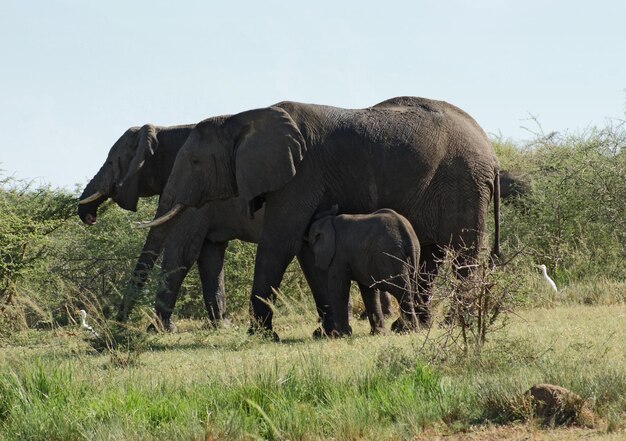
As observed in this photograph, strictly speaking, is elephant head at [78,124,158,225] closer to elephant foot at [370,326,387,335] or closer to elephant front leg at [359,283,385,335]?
elephant front leg at [359,283,385,335]

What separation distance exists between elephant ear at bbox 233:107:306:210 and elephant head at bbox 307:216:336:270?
75 cm

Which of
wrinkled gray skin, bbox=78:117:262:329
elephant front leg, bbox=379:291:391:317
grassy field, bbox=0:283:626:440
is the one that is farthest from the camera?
wrinkled gray skin, bbox=78:117:262:329

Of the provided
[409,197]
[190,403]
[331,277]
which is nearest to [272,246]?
[331,277]

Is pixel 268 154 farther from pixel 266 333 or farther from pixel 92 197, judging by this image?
pixel 92 197

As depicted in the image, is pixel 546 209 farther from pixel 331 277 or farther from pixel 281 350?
pixel 281 350

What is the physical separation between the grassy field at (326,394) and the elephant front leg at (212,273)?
584cm

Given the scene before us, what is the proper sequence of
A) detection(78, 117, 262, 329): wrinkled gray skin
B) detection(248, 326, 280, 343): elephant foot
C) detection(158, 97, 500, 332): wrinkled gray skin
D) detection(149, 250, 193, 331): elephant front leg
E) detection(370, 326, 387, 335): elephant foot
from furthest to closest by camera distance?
detection(78, 117, 262, 329): wrinkled gray skin → detection(149, 250, 193, 331): elephant front leg → detection(158, 97, 500, 332): wrinkled gray skin → detection(370, 326, 387, 335): elephant foot → detection(248, 326, 280, 343): elephant foot

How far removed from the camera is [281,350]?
12.0 m

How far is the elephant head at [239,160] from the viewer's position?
1397 centimetres

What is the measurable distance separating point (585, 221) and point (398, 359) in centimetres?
1080

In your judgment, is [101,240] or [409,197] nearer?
[409,197]

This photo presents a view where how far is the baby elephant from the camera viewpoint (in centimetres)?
1283

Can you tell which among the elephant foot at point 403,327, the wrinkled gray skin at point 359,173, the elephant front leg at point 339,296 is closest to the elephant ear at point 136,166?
the wrinkled gray skin at point 359,173

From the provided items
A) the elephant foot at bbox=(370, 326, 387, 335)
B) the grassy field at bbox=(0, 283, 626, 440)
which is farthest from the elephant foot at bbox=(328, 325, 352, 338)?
the grassy field at bbox=(0, 283, 626, 440)
